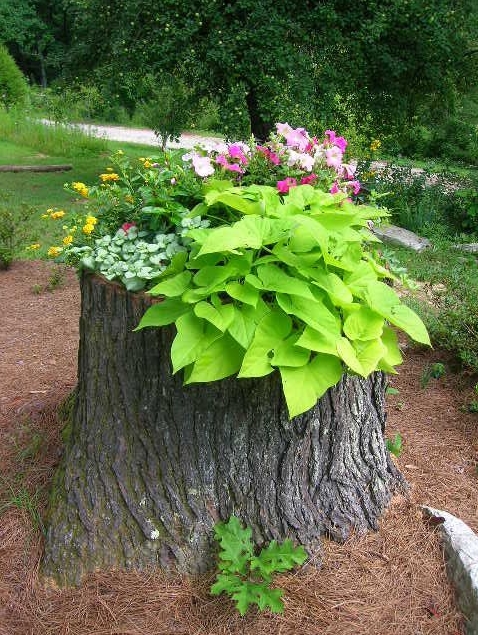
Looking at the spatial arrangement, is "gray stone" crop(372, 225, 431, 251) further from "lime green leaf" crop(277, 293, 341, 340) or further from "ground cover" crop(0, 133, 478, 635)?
"lime green leaf" crop(277, 293, 341, 340)

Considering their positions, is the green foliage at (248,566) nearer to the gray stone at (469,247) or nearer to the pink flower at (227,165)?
the pink flower at (227,165)

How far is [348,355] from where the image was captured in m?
1.74

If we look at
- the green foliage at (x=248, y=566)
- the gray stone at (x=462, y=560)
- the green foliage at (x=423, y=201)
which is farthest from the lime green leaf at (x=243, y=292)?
the green foliage at (x=423, y=201)

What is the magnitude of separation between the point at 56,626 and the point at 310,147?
196 centimetres

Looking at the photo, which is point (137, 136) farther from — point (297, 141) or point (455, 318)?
point (297, 141)

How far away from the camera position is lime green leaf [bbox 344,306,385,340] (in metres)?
1.84

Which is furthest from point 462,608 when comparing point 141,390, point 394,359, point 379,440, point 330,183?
point 330,183

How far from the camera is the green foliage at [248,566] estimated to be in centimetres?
186

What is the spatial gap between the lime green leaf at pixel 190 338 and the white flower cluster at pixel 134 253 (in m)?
0.25

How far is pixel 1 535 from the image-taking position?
2.34 meters

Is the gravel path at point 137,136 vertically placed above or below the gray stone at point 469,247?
below

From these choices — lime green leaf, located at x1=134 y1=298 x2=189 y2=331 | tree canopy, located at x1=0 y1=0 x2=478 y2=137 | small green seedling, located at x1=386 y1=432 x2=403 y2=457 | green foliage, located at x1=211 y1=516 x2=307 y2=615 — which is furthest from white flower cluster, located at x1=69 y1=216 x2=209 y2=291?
tree canopy, located at x1=0 y1=0 x2=478 y2=137

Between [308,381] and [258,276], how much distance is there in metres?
0.35

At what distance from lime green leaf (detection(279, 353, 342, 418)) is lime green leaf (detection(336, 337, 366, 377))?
0.08 meters
